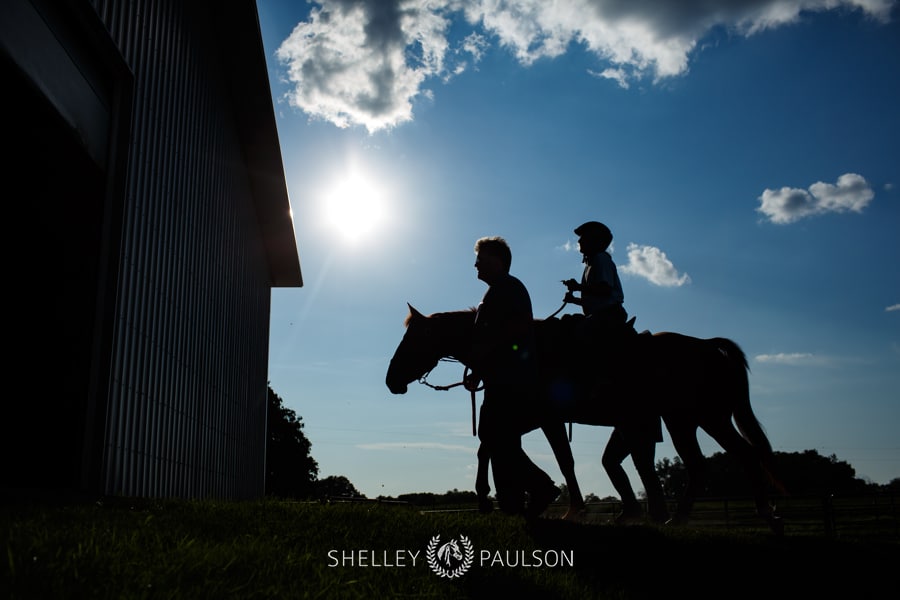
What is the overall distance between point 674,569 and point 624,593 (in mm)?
1172

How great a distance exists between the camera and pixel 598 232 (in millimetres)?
8820

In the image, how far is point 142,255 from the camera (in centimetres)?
770

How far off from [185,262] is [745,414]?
26.0 ft

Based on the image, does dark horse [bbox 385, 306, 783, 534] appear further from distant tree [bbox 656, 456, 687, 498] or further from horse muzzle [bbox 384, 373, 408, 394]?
distant tree [bbox 656, 456, 687, 498]

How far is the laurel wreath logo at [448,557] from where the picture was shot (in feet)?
13.2

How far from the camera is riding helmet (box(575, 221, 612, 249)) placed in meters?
8.82

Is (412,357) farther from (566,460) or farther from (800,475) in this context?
(800,475)

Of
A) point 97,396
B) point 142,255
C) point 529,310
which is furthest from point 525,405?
point 142,255

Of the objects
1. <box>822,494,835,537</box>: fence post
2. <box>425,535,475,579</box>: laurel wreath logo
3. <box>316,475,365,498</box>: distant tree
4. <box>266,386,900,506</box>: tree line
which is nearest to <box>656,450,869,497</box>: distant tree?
<box>266,386,900,506</box>: tree line

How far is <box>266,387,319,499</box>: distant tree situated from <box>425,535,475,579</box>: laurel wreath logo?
5138 cm

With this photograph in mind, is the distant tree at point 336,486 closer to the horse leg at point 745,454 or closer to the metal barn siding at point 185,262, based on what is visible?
the metal barn siding at point 185,262

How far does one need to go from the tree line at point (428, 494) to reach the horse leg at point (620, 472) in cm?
1852

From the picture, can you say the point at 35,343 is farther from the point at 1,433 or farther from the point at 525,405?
the point at 525,405

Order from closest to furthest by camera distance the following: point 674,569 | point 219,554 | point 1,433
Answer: point 219,554 < point 674,569 < point 1,433
